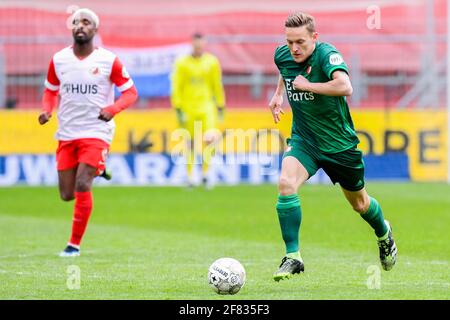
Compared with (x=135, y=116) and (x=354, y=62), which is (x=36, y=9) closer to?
(x=135, y=116)

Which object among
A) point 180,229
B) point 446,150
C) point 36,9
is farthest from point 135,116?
point 180,229

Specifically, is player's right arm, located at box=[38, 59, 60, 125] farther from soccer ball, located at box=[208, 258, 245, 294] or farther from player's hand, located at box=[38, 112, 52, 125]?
soccer ball, located at box=[208, 258, 245, 294]

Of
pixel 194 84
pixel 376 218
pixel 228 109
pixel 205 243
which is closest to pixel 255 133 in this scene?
pixel 228 109

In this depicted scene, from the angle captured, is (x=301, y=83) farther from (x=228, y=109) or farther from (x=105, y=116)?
(x=228, y=109)

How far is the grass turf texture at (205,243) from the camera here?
8789 mm

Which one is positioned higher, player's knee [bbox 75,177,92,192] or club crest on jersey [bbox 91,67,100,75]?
club crest on jersey [bbox 91,67,100,75]

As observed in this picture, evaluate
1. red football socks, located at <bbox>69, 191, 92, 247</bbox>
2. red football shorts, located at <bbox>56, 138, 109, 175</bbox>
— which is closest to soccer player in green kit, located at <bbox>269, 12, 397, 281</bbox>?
red football shorts, located at <bbox>56, 138, 109, 175</bbox>

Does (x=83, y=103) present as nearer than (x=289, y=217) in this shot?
No

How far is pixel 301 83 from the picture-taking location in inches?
352

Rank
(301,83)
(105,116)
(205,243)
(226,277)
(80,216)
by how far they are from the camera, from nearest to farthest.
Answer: (226,277), (301,83), (105,116), (80,216), (205,243)

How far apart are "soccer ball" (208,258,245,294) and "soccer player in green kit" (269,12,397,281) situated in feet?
1.92

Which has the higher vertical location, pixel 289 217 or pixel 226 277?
pixel 289 217

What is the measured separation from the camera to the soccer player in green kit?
29.6ft

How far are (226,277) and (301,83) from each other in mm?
1636
